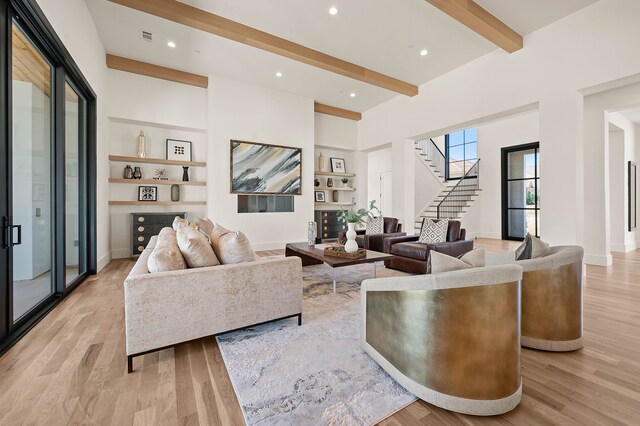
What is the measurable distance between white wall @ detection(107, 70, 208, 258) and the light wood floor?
11.8ft

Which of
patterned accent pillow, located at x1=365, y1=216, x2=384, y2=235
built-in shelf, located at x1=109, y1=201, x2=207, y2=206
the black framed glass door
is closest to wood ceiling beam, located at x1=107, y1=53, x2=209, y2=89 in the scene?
built-in shelf, located at x1=109, y1=201, x2=207, y2=206

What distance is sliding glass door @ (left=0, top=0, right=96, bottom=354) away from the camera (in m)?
2.25

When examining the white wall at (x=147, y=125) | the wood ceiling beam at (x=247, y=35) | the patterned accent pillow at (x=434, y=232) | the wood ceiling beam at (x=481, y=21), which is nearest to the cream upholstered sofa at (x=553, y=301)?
the patterned accent pillow at (x=434, y=232)

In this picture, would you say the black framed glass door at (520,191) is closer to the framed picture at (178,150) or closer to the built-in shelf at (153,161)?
the built-in shelf at (153,161)

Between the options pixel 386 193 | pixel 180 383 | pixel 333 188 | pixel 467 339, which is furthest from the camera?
pixel 386 193

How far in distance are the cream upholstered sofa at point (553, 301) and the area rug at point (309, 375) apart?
4.11 feet

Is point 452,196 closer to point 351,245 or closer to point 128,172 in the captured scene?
point 351,245

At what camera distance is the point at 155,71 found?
5621 mm

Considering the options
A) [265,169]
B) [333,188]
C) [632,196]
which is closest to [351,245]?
[265,169]

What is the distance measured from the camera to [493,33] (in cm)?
421

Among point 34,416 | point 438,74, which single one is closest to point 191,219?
point 34,416

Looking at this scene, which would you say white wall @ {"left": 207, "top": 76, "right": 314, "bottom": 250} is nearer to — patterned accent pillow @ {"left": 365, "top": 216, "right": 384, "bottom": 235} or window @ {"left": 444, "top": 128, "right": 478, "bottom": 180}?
patterned accent pillow @ {"left": 365, "top": 216, "right": 384, "bottom": 235}

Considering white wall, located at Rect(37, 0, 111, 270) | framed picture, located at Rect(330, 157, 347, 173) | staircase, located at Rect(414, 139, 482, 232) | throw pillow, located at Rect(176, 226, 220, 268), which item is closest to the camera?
throw pillow, located at Rect(176, 226, 220, 268)

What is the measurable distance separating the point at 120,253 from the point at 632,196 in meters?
11.4
